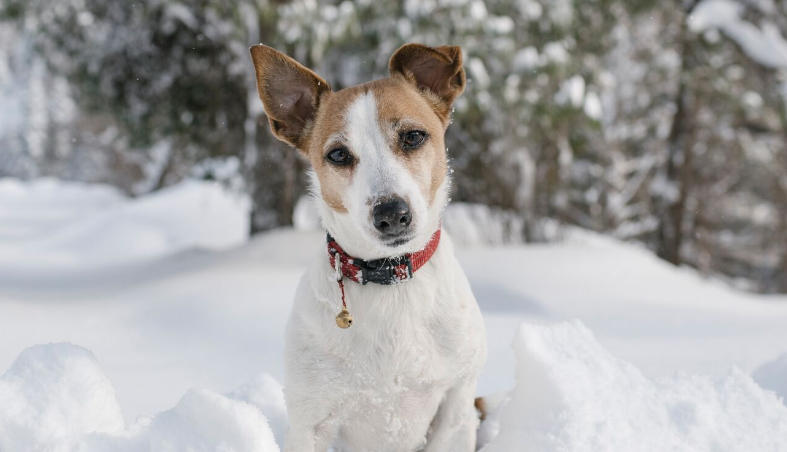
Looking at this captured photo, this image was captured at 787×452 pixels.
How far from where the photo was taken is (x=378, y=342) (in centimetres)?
213

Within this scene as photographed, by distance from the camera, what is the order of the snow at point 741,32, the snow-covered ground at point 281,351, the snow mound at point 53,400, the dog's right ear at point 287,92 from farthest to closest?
the snow at point 741,32 < the dog's right ear at point 287,92 < the snow-covered ground at point 281,351 < the snow mound at point 53,400

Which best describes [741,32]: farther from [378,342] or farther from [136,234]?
[136,234]

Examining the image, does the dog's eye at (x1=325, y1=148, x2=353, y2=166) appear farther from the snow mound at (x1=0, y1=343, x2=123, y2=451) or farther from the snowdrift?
the snow mound at (x1=0, y1=343, x2=123, y2=451)

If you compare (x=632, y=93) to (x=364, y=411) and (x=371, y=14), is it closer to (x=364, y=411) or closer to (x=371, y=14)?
(x=371, y=14)

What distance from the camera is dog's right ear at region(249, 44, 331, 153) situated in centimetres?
235

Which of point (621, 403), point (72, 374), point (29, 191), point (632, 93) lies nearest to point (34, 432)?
point (72, 374)

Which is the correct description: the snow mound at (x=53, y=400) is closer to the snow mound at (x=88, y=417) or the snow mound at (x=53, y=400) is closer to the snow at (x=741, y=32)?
the snow mound at (x=88, y=417)

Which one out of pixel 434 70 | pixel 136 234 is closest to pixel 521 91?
pixel 434 70

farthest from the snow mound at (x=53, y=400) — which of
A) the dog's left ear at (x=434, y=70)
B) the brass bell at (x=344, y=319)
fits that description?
the dog's left ear at (x=434, y=70)

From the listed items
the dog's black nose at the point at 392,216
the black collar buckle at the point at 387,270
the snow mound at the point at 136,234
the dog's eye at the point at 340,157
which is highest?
the dog's eye at the point at 340,157

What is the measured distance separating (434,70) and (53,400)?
1.70 meters

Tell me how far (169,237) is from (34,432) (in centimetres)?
1597

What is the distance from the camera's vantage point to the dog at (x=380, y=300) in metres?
2.11

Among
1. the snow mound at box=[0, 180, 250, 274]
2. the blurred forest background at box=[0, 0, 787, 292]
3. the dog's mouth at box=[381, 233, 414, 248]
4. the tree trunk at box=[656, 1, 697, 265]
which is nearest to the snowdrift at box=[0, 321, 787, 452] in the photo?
the dog's mouth at box=[381, 233, 414, 248]
